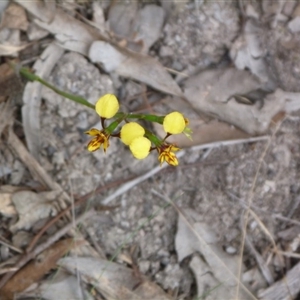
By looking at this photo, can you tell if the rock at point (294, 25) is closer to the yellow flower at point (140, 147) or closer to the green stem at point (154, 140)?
the green stem at point (154, 140)

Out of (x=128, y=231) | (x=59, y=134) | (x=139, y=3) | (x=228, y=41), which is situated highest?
(x=139, y=3)

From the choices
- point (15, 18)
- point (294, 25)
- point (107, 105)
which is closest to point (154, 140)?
point (107, 105)

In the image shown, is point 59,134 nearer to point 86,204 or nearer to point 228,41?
point 86,204

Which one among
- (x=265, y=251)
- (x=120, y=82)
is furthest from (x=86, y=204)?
(x=265, y=251)

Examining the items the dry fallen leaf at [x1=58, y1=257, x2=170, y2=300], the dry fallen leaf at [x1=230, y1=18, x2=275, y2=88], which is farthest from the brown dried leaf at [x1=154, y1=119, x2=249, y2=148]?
the dry fallen leaf at [x1=58, y1=257, x2=170, y2=300]

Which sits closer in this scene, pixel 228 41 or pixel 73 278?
pixel 73 278

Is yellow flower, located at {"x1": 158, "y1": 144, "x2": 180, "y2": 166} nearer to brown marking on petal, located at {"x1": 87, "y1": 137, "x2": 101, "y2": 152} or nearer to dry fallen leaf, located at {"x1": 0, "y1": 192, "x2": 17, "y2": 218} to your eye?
brown marking on petal, located at {"x1": 87, "y1": 137, "x2": 101, "y2": 152}

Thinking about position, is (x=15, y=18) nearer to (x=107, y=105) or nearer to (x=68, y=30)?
(x=68, y=30)
